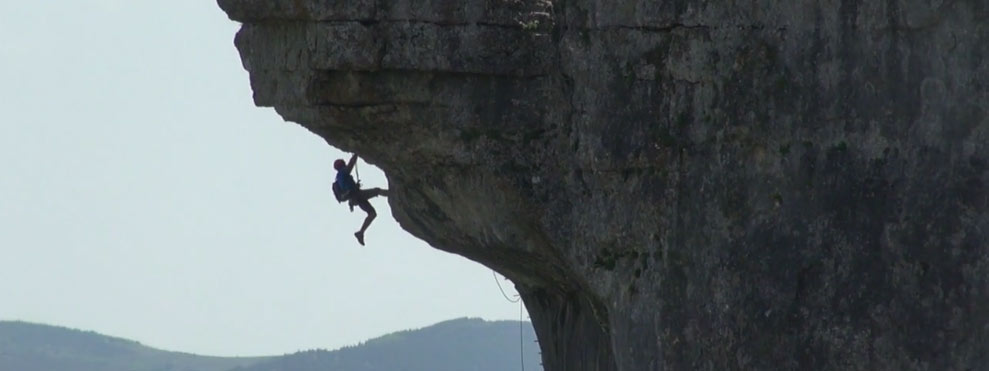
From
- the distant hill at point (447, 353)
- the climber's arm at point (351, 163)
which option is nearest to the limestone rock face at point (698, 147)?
the climber's arm at point (351, 163)

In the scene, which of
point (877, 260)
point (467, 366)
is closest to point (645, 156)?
point (877, 260)

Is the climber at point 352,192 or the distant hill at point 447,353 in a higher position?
the distant hill at point 447,353

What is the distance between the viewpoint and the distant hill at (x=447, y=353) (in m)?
187

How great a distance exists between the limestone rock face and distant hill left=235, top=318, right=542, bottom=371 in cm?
15337

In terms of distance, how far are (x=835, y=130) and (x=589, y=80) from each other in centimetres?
314

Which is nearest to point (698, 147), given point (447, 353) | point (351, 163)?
point (351, 163)

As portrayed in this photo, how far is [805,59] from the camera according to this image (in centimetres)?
2523

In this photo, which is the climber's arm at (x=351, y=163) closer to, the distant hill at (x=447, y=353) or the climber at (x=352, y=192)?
the climber at (x=352, y=192)

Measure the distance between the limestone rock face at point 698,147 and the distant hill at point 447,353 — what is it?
503ft

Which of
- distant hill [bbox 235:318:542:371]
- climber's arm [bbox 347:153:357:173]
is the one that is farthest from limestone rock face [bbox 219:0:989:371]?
distant hill [bbox 235:318:542:371]

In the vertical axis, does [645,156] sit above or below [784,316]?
above

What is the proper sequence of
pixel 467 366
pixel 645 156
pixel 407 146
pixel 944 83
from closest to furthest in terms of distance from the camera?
1. pixel 944 83
2. pixel 645 156
3. pixel 407 146
4. pixel 467 366

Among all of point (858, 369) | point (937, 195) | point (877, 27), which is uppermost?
point (877, 27)

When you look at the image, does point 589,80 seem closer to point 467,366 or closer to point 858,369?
point 858,369
